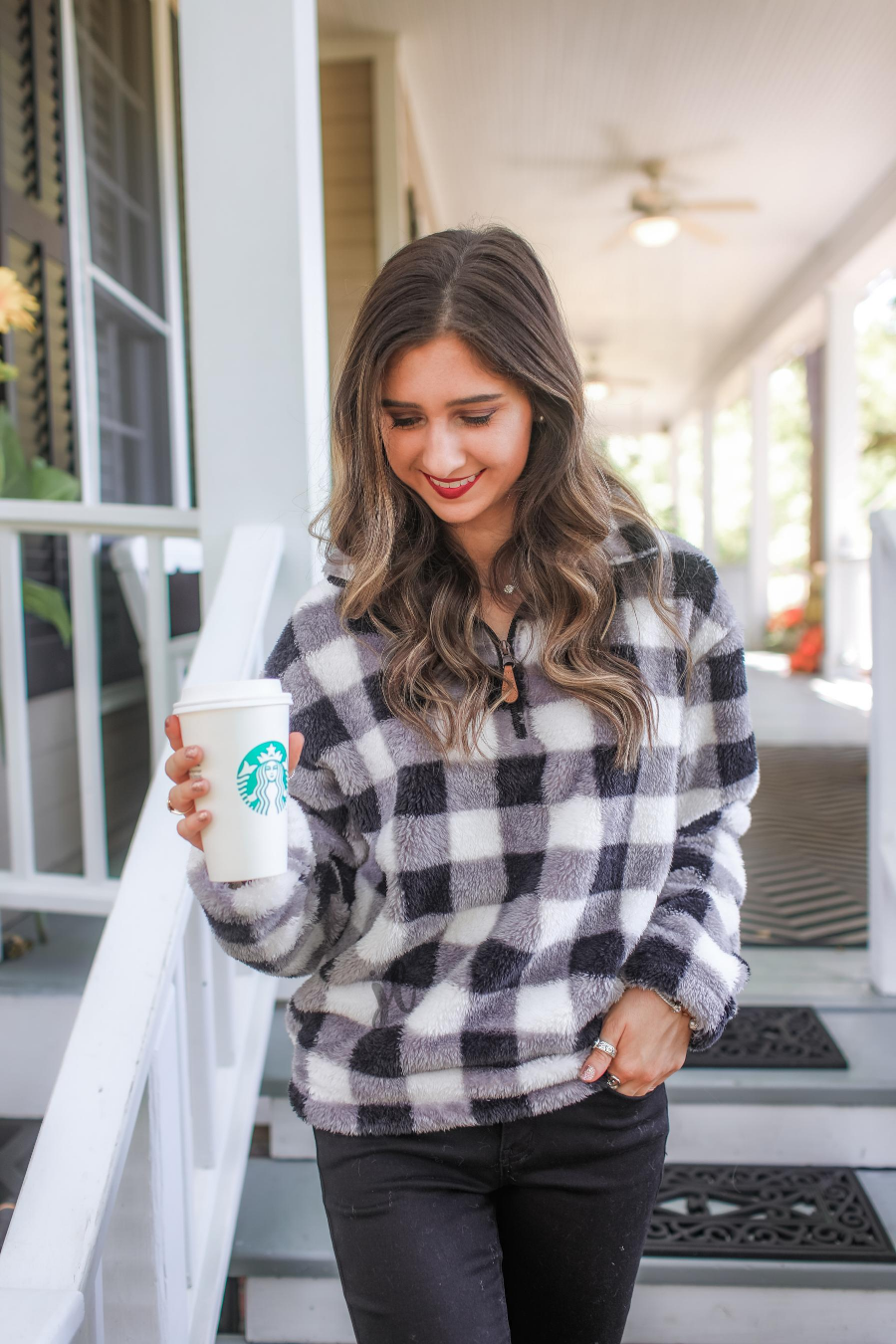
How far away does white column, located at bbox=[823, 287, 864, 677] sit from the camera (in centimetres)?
800

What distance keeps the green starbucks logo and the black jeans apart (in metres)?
0.40

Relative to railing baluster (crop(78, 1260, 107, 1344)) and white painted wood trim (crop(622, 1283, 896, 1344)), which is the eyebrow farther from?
white painted wood trim (crop(622, 1283, 896, 1344))

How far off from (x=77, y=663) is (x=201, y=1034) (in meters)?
0.97

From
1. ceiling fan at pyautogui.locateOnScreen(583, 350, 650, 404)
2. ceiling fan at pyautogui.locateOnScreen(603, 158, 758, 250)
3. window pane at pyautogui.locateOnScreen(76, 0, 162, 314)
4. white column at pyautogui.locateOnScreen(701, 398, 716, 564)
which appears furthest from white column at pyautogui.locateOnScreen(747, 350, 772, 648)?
window pane at pyautogui.locateOnScreen(76, 0, 162, 314)

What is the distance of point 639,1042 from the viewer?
39.3 inches

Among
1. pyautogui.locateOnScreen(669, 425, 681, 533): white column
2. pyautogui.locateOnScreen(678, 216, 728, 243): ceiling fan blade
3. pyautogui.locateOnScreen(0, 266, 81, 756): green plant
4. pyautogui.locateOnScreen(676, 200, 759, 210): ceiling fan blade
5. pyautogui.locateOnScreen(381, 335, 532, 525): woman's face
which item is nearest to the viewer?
pyautogui.locateOnScreen(381, 335, 532, 525): woman's face

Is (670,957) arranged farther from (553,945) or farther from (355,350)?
(355,350)

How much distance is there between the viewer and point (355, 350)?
3.44 feet

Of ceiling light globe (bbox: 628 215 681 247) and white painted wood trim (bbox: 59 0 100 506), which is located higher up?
ceiling light globe (bbox: 628 215 681 247)

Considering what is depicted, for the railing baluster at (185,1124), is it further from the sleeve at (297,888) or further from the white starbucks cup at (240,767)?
the white starbucks cup at (240,767)

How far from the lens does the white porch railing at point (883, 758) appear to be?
210 cm

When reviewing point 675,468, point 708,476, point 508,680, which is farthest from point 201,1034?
point 675,468

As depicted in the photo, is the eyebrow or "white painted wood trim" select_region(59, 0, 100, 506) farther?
"white painted wood trim" select_region(59, 0, 100, 506)

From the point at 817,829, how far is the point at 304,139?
9.17 feet
